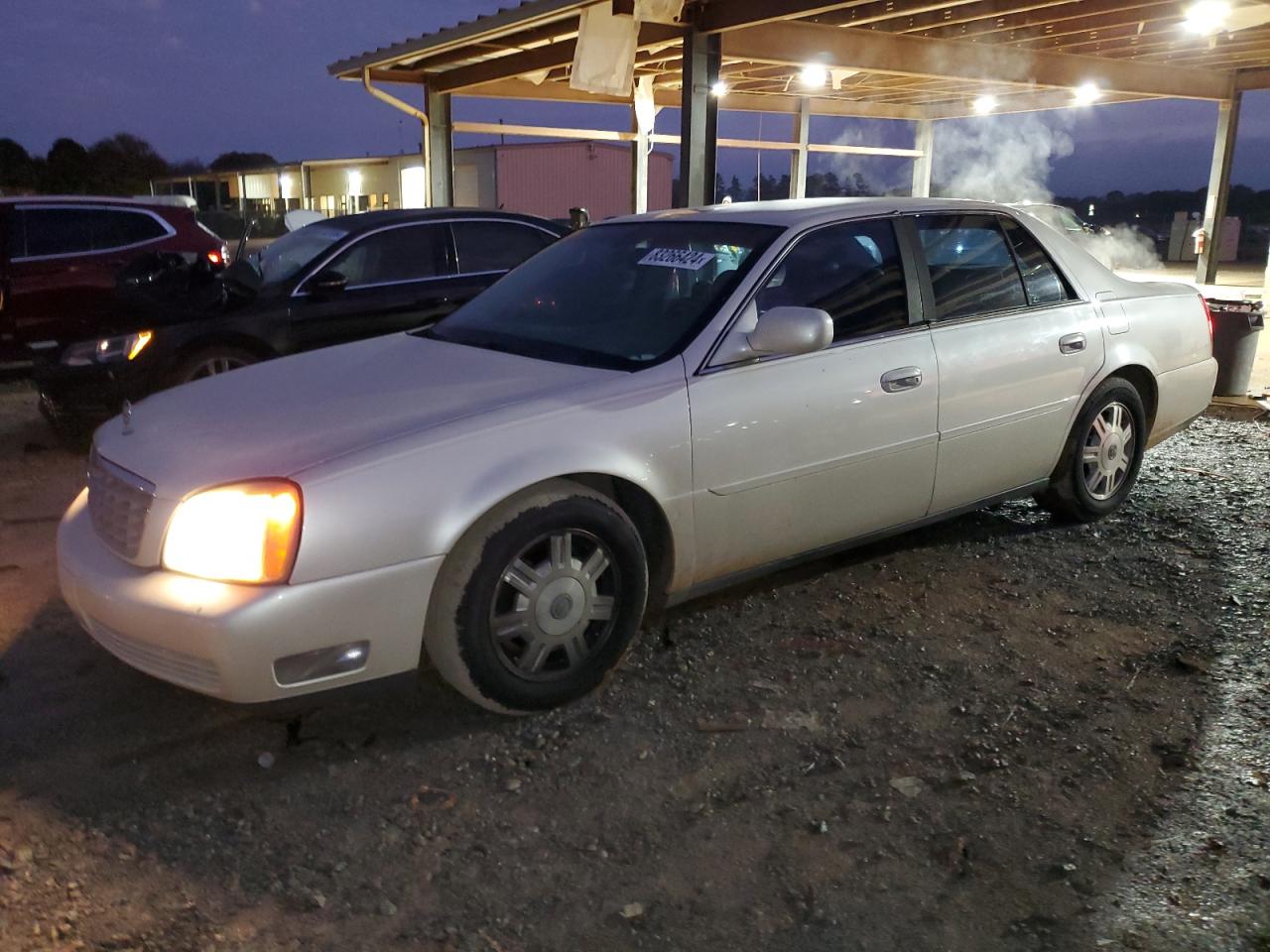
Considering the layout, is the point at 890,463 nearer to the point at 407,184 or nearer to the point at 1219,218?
the point at 1219,218

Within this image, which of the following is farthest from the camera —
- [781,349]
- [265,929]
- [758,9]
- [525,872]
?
[758,9]

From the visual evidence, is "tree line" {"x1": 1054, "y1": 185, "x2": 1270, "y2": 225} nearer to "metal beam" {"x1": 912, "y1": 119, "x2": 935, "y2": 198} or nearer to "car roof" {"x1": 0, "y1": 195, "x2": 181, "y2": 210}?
"metal beam" {"x1": 912, "y1": 119, "x2": 935, "y2": 198}

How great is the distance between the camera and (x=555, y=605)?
10.8 feet

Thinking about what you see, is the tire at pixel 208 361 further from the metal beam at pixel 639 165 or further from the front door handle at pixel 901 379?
the metal beam at pixel 639 165

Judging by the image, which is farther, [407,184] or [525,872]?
[407,184]

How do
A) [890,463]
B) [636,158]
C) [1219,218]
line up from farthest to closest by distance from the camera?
1. [1219,218]
2. [636,158]
3. [890,463]

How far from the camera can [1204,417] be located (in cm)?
779

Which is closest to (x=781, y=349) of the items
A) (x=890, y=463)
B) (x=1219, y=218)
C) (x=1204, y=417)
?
(x=890, y=463)

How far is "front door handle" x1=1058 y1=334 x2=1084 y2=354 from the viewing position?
15.2 feet

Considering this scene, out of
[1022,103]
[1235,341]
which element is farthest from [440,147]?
[1022,103]

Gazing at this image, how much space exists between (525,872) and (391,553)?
909mm

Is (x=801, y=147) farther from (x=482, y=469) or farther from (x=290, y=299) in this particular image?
(x=482, y=469)

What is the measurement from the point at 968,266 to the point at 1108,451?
1.31 meters

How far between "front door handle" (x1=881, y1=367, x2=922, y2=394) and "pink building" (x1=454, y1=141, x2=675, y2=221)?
901 inches
